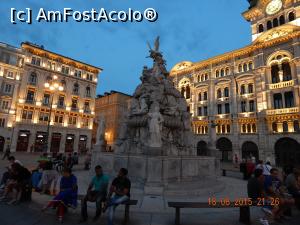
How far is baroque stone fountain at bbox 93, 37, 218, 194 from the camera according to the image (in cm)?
835

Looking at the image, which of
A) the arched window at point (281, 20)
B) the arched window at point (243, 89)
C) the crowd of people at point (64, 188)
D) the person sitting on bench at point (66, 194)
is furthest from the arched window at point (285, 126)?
the person sitting on bench at point (66, 194)

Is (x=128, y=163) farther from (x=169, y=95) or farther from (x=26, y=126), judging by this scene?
(x=26, y=126)

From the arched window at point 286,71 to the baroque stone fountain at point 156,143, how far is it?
27.5 metres

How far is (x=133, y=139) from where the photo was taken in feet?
41.8

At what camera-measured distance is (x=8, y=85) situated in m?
35.5

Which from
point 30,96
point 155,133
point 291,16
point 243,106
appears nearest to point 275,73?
point 243,106

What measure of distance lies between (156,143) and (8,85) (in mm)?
38818

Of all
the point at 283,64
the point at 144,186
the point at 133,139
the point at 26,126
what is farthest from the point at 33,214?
the point at 283,64

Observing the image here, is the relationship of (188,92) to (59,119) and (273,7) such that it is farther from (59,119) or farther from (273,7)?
(59,119)

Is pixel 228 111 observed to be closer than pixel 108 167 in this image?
No

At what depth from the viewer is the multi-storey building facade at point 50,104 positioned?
116 ft

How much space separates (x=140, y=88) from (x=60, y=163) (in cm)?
912

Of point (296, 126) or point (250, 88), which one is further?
point (250, 88)

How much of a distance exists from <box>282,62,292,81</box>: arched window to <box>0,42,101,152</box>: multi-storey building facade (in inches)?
1566
